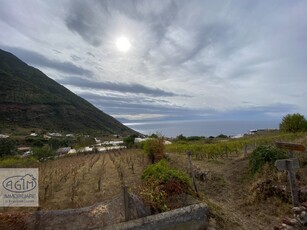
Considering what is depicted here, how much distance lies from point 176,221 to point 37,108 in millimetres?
90302

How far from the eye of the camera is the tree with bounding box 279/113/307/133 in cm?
2146

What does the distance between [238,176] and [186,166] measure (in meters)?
2.52

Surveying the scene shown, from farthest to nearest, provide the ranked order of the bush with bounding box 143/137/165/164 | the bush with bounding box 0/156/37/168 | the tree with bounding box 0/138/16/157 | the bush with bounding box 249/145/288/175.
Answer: the tree with bounding box 0/138/16/157 < the bush with bounding box 0/156/37/168 < the bush with bounding box 143/137/165/164 < the bush with bounding box 249/145/288/175

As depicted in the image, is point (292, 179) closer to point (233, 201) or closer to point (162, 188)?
point (233, 201)

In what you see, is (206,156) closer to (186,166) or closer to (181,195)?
(186,166)

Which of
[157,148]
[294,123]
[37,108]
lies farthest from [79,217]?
[37,108]

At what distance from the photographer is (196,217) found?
5.57 metres

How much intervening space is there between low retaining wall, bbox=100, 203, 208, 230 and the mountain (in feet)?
260

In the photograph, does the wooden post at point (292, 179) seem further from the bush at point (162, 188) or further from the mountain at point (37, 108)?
the mountain at point (37, 108)

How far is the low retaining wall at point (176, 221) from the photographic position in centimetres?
492

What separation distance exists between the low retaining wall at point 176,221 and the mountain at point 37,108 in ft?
260

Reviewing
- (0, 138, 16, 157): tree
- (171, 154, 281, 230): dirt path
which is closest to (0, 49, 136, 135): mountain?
(0, 138, 16, 157): tree

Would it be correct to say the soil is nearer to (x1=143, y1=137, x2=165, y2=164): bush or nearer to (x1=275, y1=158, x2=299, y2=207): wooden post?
(x1=275, y1=158, x2=299, y2=207): wooden post

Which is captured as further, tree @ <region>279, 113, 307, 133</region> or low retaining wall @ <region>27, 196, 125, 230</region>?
tree @ <region>279, 113, 307, 133</region>
